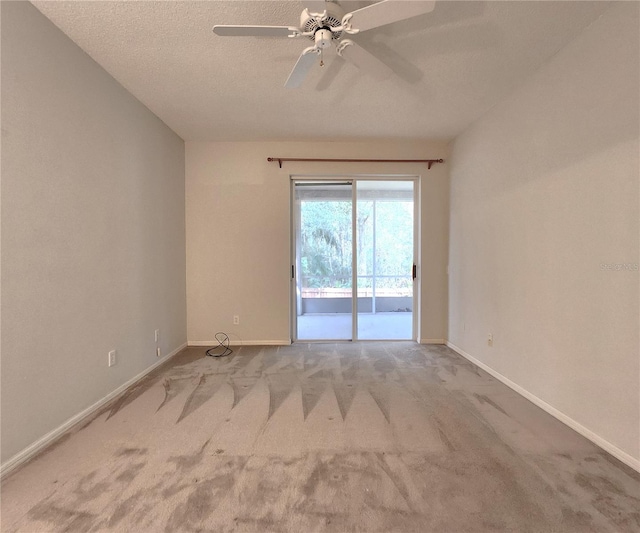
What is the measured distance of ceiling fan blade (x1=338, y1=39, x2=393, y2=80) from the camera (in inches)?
61.9

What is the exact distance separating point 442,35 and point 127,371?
3.50m

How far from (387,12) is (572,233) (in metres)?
1.74

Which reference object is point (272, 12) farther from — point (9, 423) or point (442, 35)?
point (9, 423)

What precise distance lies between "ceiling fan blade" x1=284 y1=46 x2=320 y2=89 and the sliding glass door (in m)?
1.78

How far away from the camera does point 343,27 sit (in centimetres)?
145

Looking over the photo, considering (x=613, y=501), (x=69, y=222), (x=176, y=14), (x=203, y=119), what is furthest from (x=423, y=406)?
(x=203, y=119)

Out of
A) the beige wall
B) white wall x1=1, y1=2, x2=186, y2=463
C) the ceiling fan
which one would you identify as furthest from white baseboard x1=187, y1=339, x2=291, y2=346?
the ceiling fan

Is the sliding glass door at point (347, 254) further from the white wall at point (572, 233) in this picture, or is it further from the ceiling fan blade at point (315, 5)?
the ceiling fan blade at point (315, 5)

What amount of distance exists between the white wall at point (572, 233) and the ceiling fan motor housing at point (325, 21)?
1577mm

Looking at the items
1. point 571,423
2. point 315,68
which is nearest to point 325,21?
point 315,68

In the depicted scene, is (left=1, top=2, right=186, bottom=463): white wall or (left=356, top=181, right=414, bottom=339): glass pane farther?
(left=356, top=181, right=414, bottom=339): glass pane

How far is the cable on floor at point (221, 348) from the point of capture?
10.5ft

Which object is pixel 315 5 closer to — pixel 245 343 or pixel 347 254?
pixel 347 254

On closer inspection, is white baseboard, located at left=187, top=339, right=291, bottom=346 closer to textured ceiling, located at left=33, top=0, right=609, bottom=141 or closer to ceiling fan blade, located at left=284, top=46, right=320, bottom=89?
textured ceiling, located at left=33, top=0, right=609, bottom=141
